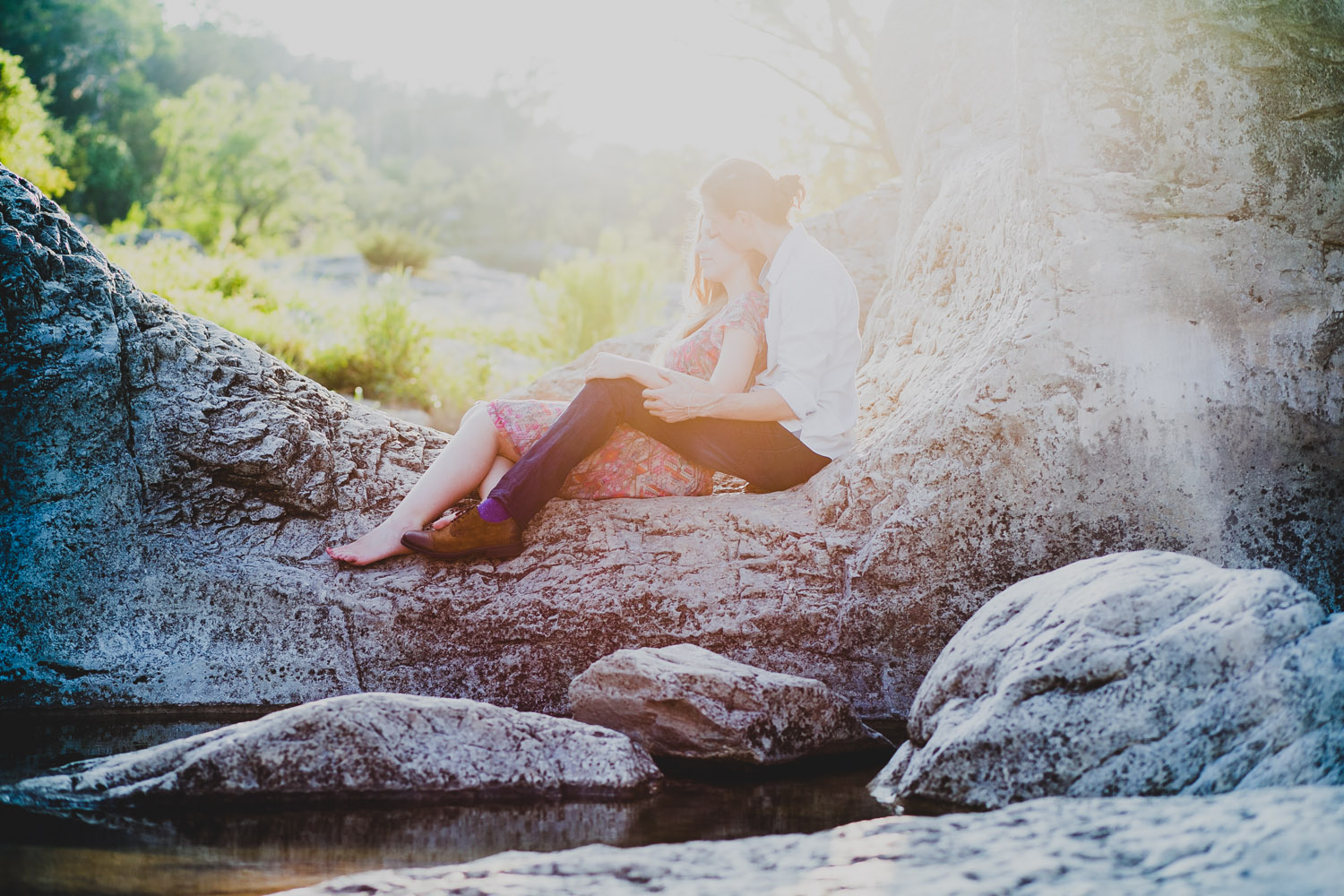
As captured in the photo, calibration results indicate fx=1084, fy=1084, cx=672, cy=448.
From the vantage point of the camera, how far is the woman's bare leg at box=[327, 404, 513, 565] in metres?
4.05

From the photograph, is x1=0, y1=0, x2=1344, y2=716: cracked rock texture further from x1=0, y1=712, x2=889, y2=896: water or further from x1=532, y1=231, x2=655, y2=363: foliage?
x1=532, y1=231, x2=655, y2=363: foliage

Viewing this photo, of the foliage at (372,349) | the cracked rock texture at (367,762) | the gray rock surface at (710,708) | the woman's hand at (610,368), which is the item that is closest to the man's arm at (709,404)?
the woman's hand at (610,368)

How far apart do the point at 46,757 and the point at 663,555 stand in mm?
2075

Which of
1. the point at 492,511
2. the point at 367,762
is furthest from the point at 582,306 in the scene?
the point at 367,762

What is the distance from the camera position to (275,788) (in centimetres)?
285

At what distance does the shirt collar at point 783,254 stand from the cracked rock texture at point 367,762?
1924 mm

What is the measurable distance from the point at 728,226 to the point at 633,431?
2.92 ft

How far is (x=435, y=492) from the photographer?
4.06m

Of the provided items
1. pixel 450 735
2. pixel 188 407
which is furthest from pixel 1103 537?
pixel 188 407

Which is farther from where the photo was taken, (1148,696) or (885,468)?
(885,468)

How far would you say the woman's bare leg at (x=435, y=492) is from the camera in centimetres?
405

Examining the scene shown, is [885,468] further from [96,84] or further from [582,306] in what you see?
[96,84]

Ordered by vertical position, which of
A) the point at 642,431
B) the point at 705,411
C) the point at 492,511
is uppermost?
the point at 705,411

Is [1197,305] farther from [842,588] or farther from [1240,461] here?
[842,588]
